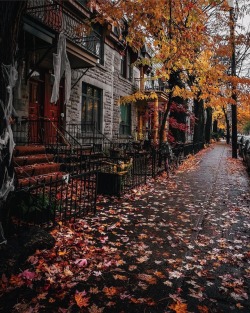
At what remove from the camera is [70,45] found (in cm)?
1041

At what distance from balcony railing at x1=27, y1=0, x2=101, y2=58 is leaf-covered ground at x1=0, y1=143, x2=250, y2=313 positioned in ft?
21.8

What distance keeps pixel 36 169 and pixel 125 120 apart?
12364 mm

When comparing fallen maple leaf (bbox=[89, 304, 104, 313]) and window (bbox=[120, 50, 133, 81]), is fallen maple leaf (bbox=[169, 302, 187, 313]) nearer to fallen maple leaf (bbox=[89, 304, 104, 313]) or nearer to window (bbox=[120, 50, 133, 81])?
fallen maple leaf (bbox=[89, 304, 104, 313])

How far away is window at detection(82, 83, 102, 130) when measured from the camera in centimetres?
1416

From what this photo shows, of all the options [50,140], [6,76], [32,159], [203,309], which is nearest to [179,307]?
[203,309]

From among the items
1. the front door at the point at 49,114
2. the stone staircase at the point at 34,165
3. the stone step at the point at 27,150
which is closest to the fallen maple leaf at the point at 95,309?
the stone staircase at the point at 34,165

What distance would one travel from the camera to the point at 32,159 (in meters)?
8.73

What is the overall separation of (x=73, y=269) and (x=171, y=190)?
590cm

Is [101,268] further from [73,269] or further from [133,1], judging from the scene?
[133,1]

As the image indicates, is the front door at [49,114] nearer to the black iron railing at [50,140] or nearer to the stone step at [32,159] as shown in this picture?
the black iron railing at [50,140]

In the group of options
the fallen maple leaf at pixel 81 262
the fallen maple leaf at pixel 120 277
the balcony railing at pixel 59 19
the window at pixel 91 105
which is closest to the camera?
the fallen maple leaf at pixel 120 277

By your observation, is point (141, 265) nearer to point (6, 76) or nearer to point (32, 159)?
point (6, 76)

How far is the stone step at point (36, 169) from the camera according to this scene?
303 inches

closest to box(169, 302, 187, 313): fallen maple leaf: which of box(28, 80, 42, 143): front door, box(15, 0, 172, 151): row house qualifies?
box(15, 0, 172, 151): row house
